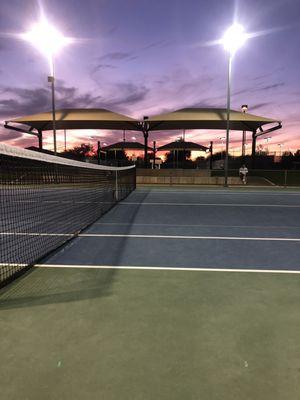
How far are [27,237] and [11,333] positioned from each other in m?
4.46

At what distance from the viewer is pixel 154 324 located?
3.22 meters

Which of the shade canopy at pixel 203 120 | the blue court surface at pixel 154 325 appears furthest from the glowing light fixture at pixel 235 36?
the blue court surface at pixel 154 325

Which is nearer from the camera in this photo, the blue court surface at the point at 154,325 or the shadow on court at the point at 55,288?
the blue court surface at the point at 154,325

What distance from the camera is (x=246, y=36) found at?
69.6 feet

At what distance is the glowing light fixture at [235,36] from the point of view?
20.9 m

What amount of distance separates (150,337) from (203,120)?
29835 millimetres

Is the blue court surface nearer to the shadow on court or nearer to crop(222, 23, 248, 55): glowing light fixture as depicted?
the shadow on court

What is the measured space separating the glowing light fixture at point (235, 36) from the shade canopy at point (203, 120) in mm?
8795

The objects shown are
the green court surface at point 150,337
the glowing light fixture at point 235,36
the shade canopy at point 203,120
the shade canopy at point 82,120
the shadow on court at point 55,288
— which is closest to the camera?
the green court surface at point 150,337

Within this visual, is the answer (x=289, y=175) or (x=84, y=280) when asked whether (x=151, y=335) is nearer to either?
(x=84, y=280)

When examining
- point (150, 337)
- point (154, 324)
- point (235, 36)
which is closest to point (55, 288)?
point (154, 324)

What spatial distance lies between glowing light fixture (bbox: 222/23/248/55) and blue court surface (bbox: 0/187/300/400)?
18.9 meters

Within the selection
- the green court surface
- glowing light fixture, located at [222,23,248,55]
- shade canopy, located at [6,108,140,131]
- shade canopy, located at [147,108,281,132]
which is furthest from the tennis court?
shade canopy, located at [6,108,140,131]

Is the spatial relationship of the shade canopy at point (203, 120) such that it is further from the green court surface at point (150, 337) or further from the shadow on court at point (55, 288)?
the green court surface at point (150, 337)
